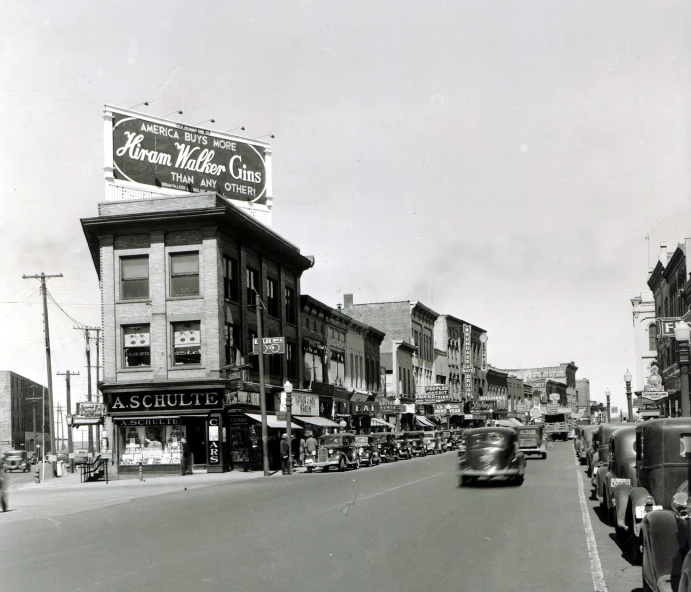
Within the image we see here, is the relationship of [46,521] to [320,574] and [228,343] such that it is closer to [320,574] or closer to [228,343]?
[320,574]

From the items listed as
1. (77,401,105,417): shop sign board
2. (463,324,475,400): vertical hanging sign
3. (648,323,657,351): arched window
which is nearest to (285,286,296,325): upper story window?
(77,401,105,417): shop sign board

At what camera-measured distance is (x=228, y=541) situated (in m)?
13.9

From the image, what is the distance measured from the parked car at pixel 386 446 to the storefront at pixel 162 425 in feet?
33.7

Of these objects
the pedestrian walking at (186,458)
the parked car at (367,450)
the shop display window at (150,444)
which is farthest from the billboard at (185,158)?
the parked car at (367,450)

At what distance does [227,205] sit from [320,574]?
105ft

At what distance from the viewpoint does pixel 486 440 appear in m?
26.3

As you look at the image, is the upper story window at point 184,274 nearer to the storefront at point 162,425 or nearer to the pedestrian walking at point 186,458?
the storefront at point 162,425

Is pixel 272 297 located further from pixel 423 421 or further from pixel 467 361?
pixel 467 361

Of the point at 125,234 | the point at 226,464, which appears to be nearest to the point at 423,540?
the point at 226,464

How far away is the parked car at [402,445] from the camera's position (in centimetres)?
5244

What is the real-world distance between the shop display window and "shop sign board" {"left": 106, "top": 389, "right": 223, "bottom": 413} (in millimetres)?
938

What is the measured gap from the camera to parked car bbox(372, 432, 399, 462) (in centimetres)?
4748

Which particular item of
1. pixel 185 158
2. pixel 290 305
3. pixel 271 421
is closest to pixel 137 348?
pixel 271 421

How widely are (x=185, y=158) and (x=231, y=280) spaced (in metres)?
7.15
